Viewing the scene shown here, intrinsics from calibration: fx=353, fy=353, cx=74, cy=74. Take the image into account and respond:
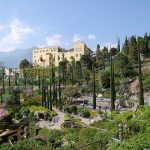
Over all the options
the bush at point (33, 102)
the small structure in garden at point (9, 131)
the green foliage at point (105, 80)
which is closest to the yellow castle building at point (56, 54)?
the green foliage at point (105, 80)

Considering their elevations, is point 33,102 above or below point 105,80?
below

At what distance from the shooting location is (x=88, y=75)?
76.8 m

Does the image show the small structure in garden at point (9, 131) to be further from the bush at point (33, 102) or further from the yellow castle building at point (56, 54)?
the yellow castle building at point (56, 54)

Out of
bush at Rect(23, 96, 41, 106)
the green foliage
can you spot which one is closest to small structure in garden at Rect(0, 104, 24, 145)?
bush at Rect(23, 96, 41, 106)

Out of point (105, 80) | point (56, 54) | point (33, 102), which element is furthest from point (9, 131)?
point (56, 54)

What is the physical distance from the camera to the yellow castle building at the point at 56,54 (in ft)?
370

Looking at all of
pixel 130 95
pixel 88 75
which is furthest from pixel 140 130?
pixel 88 75

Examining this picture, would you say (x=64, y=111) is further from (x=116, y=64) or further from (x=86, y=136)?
(x=86, y=136)

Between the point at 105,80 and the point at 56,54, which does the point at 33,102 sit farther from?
the point at 56,54

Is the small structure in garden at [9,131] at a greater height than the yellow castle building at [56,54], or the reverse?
the yellow castle building at [56,54]

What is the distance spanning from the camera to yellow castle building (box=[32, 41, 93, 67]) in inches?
4441

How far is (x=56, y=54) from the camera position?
119188 mm

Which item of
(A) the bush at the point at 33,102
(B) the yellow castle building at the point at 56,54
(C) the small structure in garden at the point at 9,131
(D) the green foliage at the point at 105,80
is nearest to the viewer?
(C) the small structure in garden at the point at 9,131

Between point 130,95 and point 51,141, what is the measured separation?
120 feet
